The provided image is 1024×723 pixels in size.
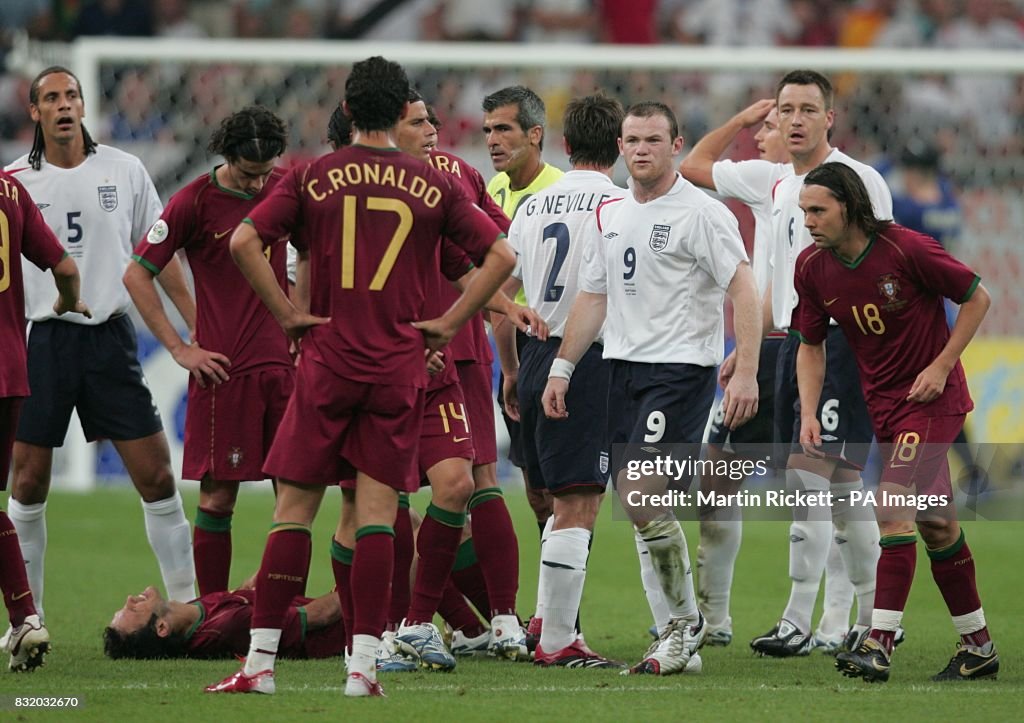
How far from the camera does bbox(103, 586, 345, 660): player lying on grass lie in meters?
7.12

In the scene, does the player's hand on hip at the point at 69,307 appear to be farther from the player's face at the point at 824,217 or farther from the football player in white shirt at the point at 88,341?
the player's face at the point at 824,217

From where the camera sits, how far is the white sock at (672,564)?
269 inches

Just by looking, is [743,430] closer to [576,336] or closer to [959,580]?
[576,336]

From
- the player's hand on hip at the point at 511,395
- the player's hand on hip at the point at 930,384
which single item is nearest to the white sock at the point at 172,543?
the player's hand on hip at the point at 511,395

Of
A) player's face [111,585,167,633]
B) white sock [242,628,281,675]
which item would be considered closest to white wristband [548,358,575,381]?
white sock [242,628,281,675]

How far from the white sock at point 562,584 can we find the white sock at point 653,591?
0.82 feet

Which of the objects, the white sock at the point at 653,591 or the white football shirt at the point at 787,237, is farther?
the white football shirt at the point at 787,237

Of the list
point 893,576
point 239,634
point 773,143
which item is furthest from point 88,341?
point 893,576

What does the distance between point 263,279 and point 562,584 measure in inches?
82.5

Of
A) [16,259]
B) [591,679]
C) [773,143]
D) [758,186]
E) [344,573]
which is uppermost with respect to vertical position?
[773,143]

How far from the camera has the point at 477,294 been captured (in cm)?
594

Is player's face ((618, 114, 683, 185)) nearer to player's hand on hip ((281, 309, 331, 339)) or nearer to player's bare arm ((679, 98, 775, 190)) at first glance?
player's bare arm ((679, 98, 775, 190))

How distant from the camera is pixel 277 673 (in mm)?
6668

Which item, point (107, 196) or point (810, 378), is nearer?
point (810, 378)
